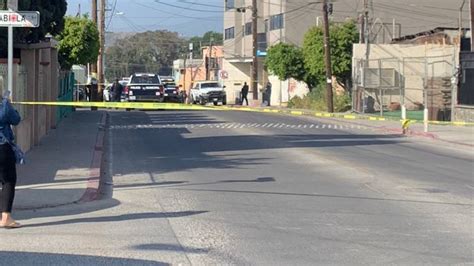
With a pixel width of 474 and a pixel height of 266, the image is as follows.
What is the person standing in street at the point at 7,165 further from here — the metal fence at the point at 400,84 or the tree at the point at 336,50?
the tree at the point at 336,50

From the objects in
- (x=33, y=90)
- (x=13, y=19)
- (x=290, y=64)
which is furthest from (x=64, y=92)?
(x=290, y=64)

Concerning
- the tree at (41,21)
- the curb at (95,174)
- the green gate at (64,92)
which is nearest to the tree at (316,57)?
the green gate at (64,92)

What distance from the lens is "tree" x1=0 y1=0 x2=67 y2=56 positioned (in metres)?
17.2

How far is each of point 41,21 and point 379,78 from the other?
1031 inches

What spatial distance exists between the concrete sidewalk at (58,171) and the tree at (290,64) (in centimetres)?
2987

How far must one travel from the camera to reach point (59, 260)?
7828 mm

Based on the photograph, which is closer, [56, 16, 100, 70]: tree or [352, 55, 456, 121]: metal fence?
[56, 16, 100, 70]: tree

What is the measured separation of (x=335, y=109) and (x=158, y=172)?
30.3 metres

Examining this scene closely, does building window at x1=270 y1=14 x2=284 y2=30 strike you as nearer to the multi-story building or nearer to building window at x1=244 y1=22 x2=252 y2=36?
the multi-story building

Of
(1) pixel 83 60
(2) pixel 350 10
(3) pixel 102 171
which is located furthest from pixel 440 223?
(2) pixel 350 10

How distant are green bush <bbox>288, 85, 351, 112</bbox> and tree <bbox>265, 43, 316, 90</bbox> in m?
2.43

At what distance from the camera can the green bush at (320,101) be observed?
45062 millimetres

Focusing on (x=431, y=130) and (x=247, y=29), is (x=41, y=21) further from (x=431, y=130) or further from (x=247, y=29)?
(x=247, y=29)

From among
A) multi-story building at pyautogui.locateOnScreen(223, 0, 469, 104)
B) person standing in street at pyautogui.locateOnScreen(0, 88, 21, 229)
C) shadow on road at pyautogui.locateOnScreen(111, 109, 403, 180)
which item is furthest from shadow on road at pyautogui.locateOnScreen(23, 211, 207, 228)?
multi-story building at pyautogui.locateOnScreen(223, 0, 469, 104)
